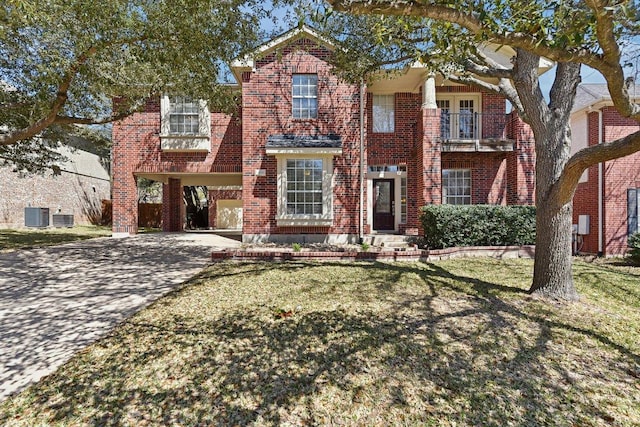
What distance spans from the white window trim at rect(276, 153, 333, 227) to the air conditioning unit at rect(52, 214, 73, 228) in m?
17.4

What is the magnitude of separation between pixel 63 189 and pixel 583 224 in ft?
93.3

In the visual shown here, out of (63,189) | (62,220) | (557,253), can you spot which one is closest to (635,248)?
(557,253)

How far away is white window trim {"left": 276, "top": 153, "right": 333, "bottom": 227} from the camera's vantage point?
36.2 feet

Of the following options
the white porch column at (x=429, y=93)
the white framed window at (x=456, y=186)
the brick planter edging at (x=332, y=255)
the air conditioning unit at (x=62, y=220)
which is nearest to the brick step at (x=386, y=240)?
the brick planter edging at (x=332, y=255)

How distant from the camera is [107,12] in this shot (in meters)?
5.90

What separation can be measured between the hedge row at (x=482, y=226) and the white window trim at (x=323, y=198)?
3.69 m

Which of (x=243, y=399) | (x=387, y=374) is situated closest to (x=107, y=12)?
(x=243, y=399)

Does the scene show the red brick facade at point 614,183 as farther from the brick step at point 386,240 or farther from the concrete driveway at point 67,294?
the concrete driveway at point 67,294

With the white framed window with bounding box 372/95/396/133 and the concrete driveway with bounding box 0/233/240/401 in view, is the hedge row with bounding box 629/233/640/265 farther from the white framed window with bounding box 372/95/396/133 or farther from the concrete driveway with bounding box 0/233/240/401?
the concrete driveway with bounding box 0/233/240/401

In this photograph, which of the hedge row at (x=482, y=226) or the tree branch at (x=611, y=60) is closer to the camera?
the tree branch at (x=611, y=60)

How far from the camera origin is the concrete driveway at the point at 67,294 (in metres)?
3.33

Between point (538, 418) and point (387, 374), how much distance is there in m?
1.21

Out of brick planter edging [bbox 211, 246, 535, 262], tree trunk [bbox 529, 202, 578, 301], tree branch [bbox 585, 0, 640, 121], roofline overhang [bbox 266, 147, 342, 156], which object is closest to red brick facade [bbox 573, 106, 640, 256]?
brick planter edging [bbox 211, 246, 535, 262]

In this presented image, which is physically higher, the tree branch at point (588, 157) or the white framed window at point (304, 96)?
the white framed window at point (304, 96)
